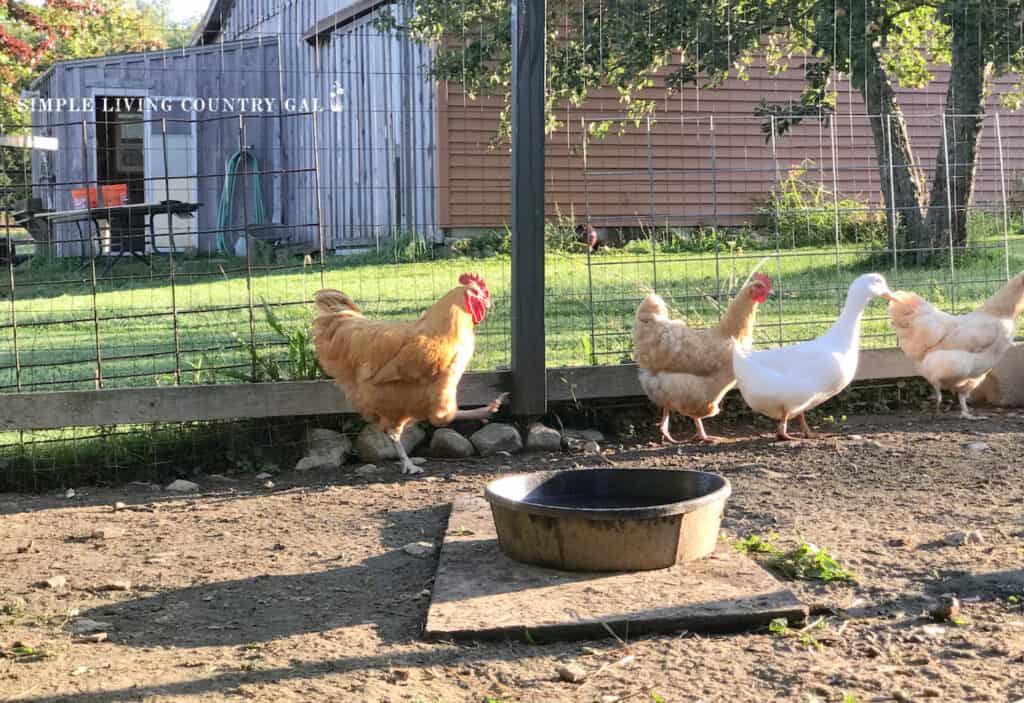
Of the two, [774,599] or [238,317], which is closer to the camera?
[774,599]

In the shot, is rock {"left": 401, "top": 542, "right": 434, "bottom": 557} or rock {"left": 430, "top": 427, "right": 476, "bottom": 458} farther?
rock {"left": 430, "top": 427, "right": 476, "bottom": 458}

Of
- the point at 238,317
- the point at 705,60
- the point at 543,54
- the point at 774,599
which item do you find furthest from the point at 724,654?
the point at 238,317

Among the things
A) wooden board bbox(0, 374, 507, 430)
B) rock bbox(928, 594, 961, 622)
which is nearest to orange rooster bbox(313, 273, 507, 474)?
wooden board bbox(0, 374, 507, 430)

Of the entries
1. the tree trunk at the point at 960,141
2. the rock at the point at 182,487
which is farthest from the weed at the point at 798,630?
the tree trunk at the point at 960,141

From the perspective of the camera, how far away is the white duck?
18.7 ft

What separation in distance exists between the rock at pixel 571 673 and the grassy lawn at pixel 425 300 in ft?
10.9

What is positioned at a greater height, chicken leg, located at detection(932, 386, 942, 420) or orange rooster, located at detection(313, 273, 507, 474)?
orange rooster, located at detection(313, 273, 507, 474)

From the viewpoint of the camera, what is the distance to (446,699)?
2.84m

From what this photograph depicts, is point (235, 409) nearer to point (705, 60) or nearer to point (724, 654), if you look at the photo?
point (724, 654)

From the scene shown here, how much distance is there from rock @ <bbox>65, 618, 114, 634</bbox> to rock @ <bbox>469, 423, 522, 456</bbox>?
2802mm

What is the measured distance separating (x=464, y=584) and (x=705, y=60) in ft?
16.9

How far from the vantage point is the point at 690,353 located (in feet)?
19.4

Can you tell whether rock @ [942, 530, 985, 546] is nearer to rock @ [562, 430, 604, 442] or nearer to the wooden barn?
rock @ [562, 430, 604, 442]

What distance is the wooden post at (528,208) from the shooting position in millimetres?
5855
